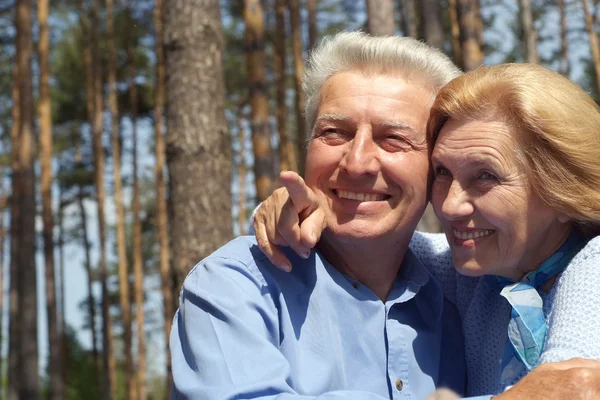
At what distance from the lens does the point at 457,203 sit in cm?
217

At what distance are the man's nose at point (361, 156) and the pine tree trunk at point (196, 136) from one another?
8.22 ft

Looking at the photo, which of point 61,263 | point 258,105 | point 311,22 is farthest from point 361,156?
point 61,263

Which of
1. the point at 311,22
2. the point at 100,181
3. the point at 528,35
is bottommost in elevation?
the point at 100,181

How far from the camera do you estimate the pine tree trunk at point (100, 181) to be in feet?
59.0

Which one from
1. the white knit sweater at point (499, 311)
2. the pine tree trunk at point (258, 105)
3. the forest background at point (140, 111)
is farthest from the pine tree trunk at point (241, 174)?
the white knit sweater at point (499, 311)

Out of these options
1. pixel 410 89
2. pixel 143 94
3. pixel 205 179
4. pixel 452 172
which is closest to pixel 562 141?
pixel 452 172

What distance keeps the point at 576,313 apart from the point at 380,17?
558 cm

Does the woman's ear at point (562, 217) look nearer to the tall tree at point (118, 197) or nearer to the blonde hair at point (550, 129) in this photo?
the blonde hair at point (550, 129)

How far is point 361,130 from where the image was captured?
7.55 feet

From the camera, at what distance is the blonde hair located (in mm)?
2086

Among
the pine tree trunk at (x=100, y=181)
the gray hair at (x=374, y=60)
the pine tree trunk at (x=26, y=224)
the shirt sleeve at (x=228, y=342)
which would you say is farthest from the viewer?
the pine tree trunk at (x=100, y=181)

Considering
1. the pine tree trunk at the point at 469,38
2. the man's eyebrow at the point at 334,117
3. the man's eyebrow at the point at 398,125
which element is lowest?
the man's eyebrow at the point at 398,125

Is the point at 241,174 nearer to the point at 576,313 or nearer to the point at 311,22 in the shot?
the point at 311,22

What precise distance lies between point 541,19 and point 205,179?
1665 centimetres
